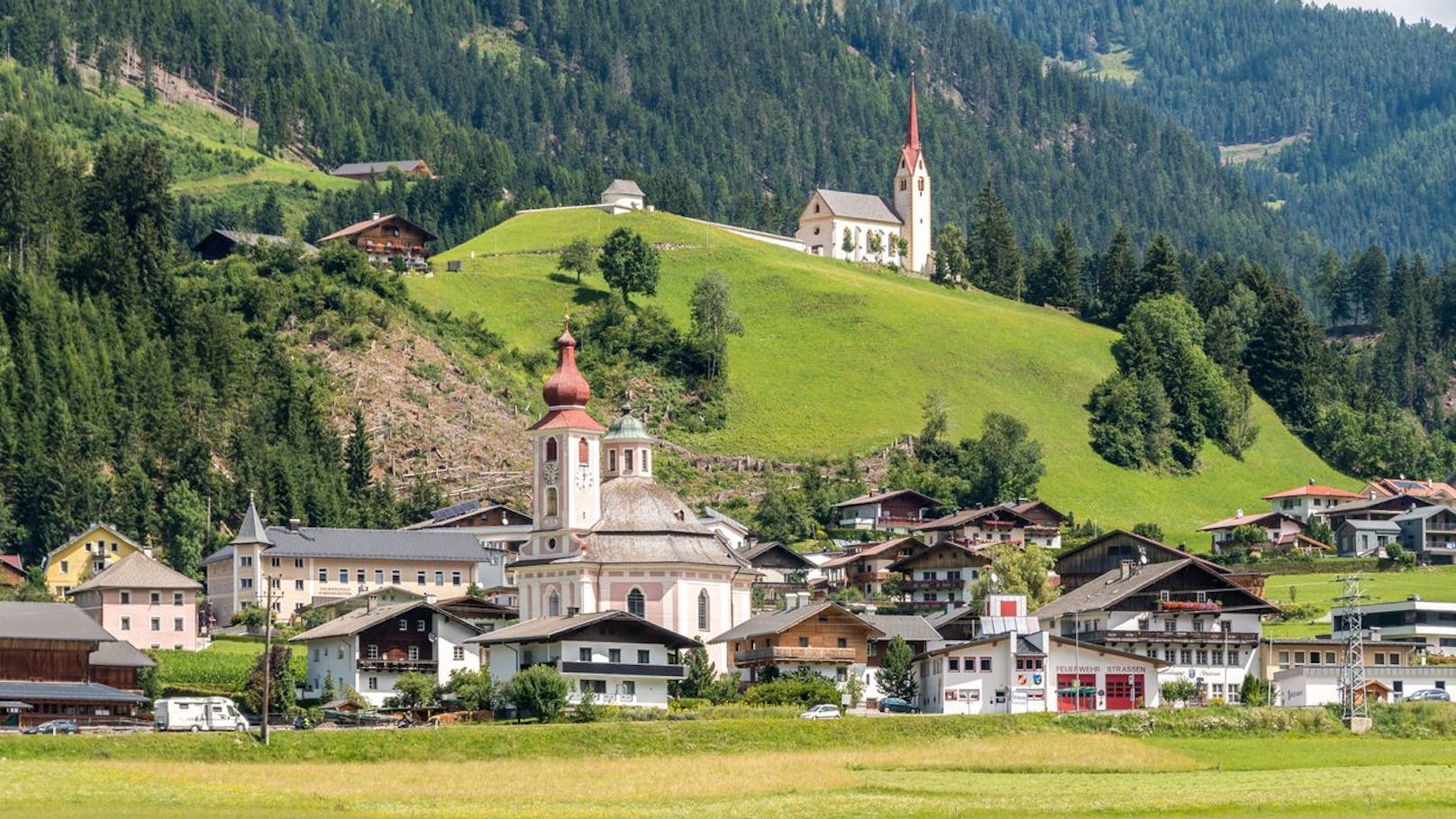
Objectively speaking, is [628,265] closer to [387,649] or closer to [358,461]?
[358,461]

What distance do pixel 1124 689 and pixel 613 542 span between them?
2633 cm

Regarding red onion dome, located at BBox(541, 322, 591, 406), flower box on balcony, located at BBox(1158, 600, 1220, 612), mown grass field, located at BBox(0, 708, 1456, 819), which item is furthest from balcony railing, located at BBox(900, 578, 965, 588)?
mown grass field, located at BBox(0, 708, 1456, 819)

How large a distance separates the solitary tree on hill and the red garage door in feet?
308

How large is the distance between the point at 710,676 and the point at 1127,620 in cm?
2027

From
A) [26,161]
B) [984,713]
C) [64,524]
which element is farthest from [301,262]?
[984,713]

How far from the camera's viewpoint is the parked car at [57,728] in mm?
90781

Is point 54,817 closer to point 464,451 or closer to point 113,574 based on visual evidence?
point 113,574

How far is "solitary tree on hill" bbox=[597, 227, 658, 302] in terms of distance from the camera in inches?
7687

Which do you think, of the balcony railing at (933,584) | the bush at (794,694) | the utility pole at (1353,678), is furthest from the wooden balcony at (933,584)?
the bush at (794,694)

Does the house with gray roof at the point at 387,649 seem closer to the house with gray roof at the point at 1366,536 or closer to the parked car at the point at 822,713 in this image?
the parked car at the point at 822,713

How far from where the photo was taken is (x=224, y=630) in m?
133

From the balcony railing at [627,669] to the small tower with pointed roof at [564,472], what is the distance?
14.4 metres

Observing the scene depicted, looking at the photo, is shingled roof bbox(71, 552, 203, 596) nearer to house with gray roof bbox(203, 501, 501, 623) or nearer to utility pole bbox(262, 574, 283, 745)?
→ utility pole bbox(262, 574, 283, 745)

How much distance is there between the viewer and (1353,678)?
98625 millimetres
